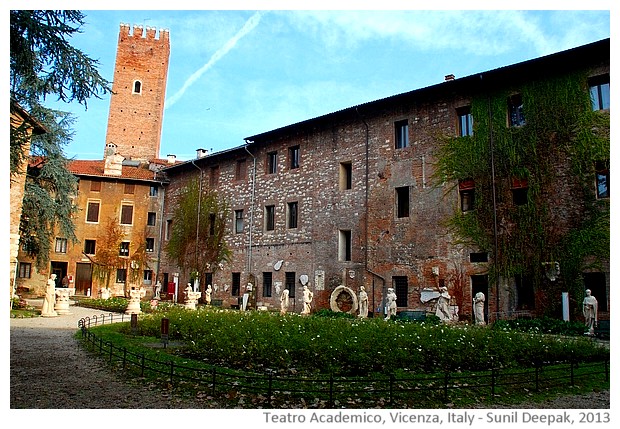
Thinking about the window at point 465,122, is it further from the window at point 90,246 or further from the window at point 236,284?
the window at point 90,246

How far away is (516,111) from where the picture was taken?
17.9m

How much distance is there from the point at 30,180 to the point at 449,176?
19173mm

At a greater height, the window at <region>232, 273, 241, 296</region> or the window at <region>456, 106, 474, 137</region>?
the window at <region>456, 106, 474, 137</region>

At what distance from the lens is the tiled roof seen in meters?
32.8

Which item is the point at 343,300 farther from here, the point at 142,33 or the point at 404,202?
the point at 142,33

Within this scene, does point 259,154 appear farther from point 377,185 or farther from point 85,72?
point 85,72

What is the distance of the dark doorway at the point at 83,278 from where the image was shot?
106 ft

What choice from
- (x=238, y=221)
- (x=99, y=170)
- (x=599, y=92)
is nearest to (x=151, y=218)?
(x=99, y=170)

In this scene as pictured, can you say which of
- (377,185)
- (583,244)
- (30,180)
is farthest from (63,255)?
(583,244)

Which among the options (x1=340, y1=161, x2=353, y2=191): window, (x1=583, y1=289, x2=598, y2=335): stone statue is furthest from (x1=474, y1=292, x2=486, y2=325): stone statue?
(x1=340, y1=161, x2=353, y2=191): window

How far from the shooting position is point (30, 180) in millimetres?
23297

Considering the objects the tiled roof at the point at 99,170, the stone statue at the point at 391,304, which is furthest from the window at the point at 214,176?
the stone statue at the point at 391,304

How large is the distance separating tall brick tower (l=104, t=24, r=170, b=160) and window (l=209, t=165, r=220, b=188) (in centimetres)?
1453

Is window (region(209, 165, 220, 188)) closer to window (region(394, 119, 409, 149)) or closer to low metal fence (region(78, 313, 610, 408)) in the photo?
window (region(394, 119, 409, 149))
